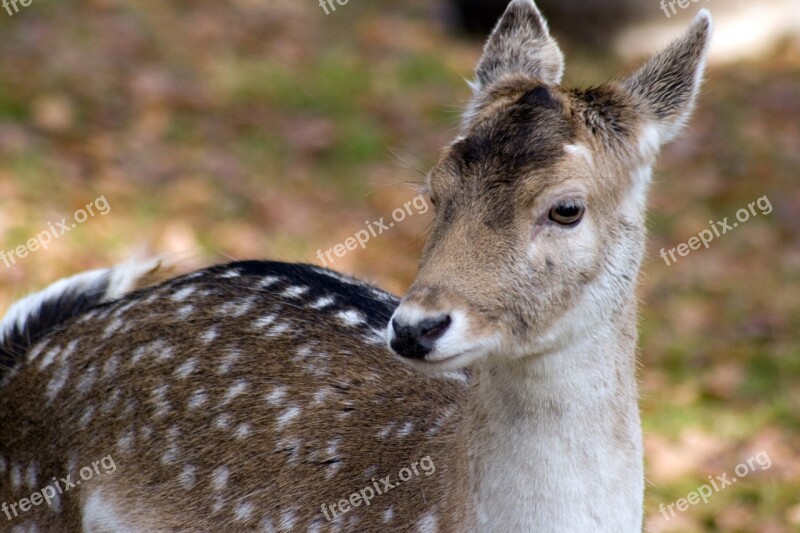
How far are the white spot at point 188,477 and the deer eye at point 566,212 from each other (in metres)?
1.51

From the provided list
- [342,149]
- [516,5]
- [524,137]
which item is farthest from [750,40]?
[524,137]

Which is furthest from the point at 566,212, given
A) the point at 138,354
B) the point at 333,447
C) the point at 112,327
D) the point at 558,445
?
the point at 112,327

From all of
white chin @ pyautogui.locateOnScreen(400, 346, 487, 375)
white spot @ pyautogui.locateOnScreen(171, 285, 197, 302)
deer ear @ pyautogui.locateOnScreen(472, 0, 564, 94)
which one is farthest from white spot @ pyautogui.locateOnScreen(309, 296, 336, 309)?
white chin @ pyautogui.locateOnScreen(400, 346, 487, 375)

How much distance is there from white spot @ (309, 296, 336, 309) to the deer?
0.01 metres

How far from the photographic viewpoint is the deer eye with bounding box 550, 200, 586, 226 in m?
3.15

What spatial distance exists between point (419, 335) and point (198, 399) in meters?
1.30

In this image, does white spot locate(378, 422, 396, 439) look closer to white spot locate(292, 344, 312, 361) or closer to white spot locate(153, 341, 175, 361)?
white spot locate(292, 344, 312, 361)

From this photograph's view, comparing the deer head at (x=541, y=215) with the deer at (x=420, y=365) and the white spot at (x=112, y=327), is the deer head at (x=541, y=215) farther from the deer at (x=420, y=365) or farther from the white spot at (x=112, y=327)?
the white spot at (x=112, y=327)

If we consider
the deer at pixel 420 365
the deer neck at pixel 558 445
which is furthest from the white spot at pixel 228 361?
the deer neck at pixel 558 445

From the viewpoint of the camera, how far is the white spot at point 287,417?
3.83 meters

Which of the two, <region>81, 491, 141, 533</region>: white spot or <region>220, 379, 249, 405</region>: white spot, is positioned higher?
<region>220, 379, 249, 405</region>: white spot

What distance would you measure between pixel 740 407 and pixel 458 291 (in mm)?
3707

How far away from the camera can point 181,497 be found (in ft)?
12.6

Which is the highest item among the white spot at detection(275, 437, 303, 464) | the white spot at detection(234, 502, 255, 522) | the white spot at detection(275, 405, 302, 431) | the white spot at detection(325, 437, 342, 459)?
the white spot at detection(275, 405, 302, 431)
